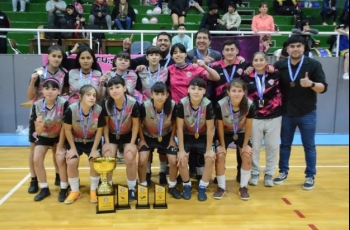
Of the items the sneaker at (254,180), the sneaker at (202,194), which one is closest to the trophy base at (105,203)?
the sneaker at (202,194)

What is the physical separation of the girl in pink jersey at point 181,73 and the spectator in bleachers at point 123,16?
5.62m

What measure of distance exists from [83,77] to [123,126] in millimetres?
672

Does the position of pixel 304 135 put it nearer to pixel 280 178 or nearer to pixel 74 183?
pixel 280 178

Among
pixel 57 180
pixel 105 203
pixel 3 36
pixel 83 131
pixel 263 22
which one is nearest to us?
pixel 105 203

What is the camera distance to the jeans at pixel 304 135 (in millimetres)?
3982

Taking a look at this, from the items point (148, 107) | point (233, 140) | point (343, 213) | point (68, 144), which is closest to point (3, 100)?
point (68, 144)

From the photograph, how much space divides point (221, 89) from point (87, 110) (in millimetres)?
1404

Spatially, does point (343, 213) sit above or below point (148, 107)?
below

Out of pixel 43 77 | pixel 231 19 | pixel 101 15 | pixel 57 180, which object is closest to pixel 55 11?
pixel 101 15

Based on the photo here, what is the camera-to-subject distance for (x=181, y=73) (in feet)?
13.0

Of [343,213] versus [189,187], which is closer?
[343,213]

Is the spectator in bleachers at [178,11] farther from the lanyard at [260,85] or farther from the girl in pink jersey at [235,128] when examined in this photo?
the girl in pink jersey at [235,128]

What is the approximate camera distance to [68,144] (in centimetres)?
374

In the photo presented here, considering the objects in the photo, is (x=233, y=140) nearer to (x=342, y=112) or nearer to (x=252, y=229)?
(x=252, y=229)
